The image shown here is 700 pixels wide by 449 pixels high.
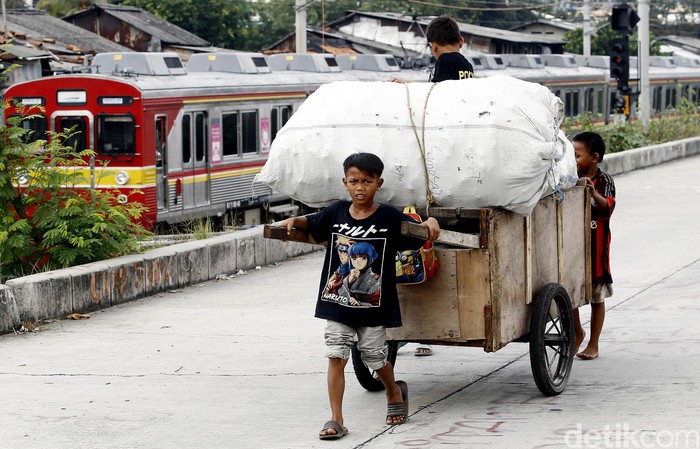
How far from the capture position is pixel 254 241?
41.7 ft

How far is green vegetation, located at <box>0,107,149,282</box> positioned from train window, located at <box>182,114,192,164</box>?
799cm

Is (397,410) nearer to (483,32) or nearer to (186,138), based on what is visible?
(186,138)

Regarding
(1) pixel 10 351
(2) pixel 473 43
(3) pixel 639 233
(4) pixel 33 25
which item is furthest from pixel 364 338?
(2) pixel 473 43

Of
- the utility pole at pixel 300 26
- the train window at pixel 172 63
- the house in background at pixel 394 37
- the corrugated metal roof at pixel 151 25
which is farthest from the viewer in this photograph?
the house in background at pixel 394 37

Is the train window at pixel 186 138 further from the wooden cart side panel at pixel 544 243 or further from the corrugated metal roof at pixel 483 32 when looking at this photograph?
the corrugated metal roof at pixel 483 32

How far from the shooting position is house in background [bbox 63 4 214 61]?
44.5 m

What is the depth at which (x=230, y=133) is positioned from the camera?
20.4 meters

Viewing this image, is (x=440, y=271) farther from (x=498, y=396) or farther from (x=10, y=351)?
(x=10, y=351)

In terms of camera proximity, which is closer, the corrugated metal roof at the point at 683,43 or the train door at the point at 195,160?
the train door at the point at 195,160

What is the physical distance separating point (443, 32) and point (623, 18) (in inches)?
714

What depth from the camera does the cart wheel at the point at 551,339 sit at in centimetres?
689

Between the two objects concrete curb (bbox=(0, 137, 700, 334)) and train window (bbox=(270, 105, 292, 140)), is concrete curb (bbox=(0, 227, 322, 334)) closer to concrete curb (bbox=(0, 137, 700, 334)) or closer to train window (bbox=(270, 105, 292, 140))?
concrete curb (bbox=(0, 137, 700, 334))

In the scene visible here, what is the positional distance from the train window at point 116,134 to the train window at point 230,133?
2.49 meters

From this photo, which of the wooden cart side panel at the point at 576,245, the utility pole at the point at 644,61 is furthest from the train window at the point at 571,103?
the wooden cart side panel at the point at 576,245
